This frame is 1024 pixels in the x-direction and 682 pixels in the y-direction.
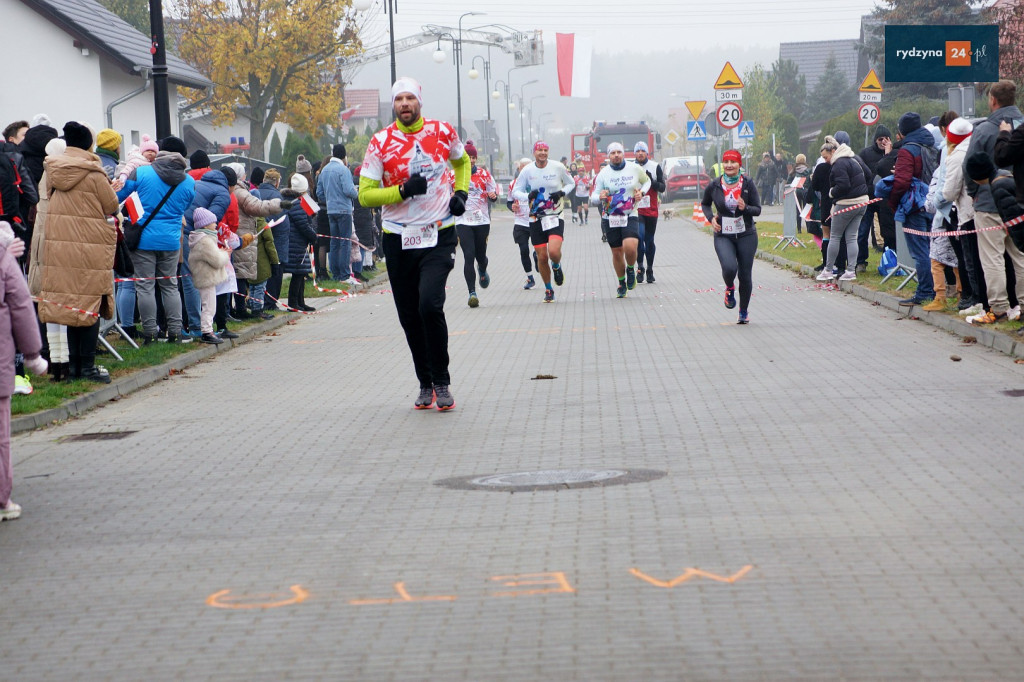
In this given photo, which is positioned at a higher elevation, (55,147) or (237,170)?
(55,147)

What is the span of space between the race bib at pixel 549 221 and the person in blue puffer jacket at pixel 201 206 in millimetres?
5155

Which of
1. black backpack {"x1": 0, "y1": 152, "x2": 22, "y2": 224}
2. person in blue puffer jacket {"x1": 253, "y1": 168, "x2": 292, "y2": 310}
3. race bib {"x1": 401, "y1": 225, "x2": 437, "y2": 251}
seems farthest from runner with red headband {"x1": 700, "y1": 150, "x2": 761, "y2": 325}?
black backpack {"x1": 0, "y1": 152, "x2": 22, "y2": 224}

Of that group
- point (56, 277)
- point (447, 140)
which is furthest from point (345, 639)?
point (56, 277)

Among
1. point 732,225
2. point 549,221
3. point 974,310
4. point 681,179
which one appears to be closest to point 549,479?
point 974,310

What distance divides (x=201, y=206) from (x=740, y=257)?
18.6ft

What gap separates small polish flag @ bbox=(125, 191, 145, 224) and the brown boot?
808 centimetres

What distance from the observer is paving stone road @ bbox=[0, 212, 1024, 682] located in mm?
4406

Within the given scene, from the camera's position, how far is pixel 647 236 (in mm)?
20156

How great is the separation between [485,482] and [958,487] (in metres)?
2.30

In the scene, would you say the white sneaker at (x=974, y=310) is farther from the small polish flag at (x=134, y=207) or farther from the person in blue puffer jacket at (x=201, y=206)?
the small polish flag at (x=134, y=207)

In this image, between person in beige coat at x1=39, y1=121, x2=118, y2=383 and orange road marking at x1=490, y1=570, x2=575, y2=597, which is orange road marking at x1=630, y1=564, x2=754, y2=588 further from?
person in beige coat at x1=39, y1=121, x2=118, y2=383

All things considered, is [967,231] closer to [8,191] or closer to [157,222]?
[157,222]

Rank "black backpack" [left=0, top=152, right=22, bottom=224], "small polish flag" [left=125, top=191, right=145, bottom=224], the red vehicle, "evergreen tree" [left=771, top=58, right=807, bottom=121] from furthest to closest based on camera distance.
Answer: "evergreen tree" [left=771, top=58, right=807, bottom=121], the red vehicle, "small polish flag" [left=125, top=191, right=145, bottom=224], "black backpack" [left=0, top=152, right=22, bottom=224]

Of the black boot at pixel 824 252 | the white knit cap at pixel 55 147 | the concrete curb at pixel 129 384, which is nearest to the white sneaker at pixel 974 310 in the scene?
the black boot at pixel 824 252
